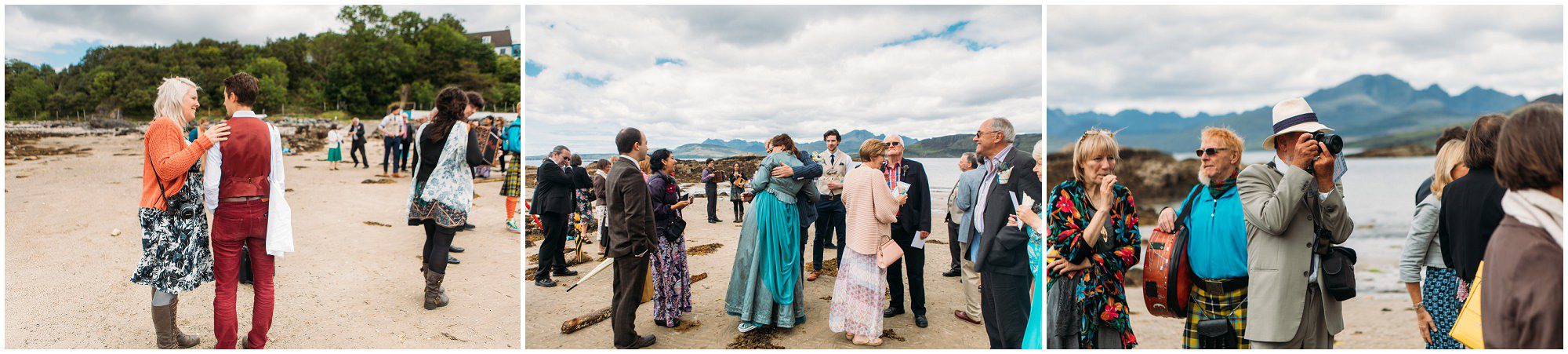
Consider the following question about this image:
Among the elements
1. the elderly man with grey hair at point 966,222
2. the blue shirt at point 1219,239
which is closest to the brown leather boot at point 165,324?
the elderly man with grey hair at point 966,222

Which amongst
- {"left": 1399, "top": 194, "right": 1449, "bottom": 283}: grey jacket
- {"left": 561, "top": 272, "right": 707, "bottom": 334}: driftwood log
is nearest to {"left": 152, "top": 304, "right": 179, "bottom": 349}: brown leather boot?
{"left": 561, "top": 272, "right": 707, "bottom": 334}: driftwood log

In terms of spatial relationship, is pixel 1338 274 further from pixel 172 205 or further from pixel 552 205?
pixel 172 205

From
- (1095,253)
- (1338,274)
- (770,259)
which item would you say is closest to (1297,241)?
(1338,274)

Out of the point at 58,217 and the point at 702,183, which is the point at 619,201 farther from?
the point at 58,217

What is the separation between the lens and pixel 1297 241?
2357mm

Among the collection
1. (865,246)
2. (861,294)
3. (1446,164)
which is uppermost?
(1446,164)

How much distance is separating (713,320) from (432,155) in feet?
6.78

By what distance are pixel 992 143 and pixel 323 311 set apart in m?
4.07

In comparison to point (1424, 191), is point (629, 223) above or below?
below

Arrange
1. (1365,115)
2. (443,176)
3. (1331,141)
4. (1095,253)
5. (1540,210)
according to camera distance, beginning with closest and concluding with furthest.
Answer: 1. (1540,210)
2. (1331,141)
3. (1095,253)
4. (443,176)
5. (1365,115)

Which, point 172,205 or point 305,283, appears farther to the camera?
point 305,283

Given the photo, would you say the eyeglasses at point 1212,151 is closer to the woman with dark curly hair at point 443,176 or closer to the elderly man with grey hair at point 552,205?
the elderly man with grey hair at point 552,205

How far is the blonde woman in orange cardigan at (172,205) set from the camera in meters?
2.74

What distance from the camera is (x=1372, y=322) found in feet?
18.6
